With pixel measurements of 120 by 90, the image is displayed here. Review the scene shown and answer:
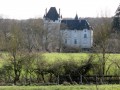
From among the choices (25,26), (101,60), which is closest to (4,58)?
(101,60)

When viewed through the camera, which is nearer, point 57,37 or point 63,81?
point 63,81

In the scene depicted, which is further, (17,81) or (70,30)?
(70,30)

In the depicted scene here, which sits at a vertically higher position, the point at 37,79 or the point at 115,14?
the point at 115,14

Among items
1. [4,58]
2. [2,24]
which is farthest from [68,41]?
[4,58]

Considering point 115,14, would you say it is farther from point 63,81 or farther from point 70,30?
point 63,81

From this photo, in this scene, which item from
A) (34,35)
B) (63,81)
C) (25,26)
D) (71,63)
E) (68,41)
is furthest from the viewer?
(68,41)

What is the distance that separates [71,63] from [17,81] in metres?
4.74

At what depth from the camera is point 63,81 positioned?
2752 cm

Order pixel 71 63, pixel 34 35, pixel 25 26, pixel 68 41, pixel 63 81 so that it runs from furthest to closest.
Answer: pixel 68 41, pixel 25 26, pixel 34 35, pixel 71 63, pixel 63 81

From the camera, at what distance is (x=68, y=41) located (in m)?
97.1

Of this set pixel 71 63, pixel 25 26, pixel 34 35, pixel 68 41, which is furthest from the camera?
pixel 68 41

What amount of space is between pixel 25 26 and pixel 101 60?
59673mm

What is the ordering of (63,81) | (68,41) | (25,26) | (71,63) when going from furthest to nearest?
(68,41), (25,26), (71,63), (63,81)

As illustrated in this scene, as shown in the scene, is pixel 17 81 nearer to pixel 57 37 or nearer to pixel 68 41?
pixel 57 37
